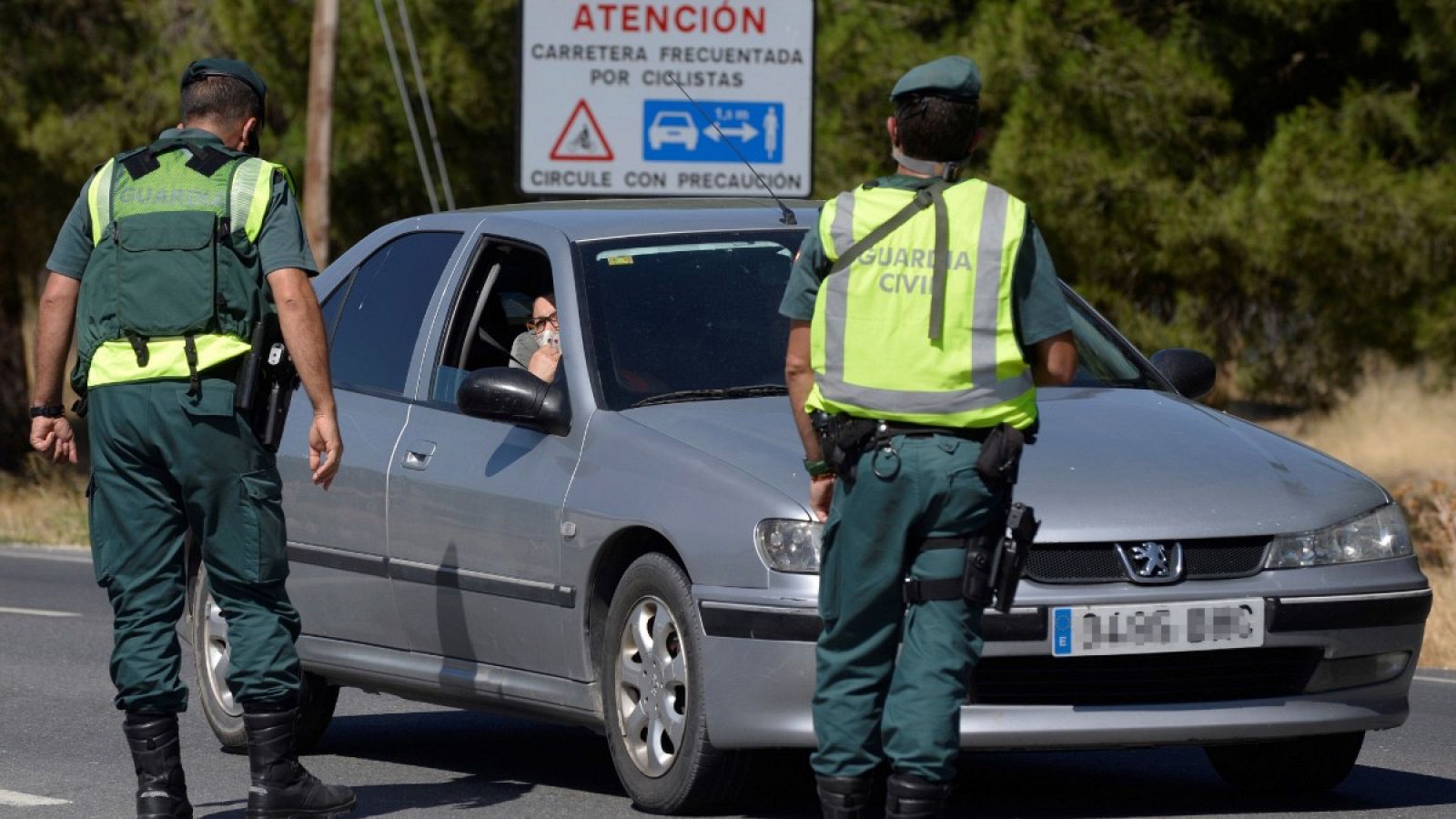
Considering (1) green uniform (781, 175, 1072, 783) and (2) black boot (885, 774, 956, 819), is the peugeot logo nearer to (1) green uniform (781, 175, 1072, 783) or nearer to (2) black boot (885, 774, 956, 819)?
(1) green uniform (781, 175, 1072, 783)

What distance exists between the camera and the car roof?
7.47 meters

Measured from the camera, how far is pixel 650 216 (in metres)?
7.59

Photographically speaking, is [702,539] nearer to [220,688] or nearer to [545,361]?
[545,361]

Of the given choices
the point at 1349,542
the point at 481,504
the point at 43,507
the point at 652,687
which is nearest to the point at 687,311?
the point at 481,504

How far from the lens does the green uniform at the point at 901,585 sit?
17.1 ft

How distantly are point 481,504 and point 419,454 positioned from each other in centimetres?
38

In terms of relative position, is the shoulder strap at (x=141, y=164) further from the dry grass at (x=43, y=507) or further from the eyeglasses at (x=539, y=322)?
the dry grass at (x=43, y=507)

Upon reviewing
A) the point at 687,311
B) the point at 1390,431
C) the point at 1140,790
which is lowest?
the point at 1390,431

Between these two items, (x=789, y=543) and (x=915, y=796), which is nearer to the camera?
(x=915, y=796)

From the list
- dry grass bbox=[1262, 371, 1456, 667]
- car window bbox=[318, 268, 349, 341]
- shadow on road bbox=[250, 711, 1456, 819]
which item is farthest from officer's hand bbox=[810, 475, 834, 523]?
dry grass bbox=[1262, 371, 1456, 667]

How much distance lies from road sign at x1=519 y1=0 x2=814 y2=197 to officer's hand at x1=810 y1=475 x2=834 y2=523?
1169 cm

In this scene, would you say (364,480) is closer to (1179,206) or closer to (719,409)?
(719,409)

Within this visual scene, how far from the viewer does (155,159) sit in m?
6.14

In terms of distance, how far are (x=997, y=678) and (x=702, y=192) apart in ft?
38.4
